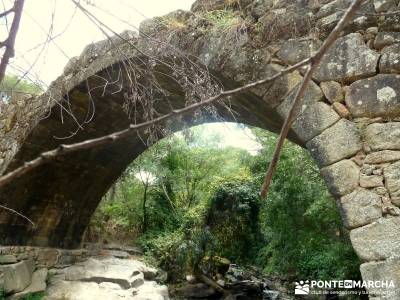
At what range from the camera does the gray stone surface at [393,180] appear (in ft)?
7.10

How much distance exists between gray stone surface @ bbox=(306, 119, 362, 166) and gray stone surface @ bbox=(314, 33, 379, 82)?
0.33m

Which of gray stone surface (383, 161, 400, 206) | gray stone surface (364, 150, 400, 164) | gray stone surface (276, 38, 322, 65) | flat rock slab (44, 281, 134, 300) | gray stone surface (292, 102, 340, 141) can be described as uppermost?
gray stone surface (276, 38, 322, 65)

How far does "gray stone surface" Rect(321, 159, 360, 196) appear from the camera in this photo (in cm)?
232

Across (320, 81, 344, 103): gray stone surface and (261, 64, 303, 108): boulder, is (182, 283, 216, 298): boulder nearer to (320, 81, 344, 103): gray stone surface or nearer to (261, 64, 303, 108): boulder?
(261, 64, 303, 108): boulder

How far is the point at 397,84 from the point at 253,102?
139cm

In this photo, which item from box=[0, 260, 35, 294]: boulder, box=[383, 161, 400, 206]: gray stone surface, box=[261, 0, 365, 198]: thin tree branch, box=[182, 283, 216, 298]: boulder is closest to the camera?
box=[261, 0, 365, 198]: thin tree branch

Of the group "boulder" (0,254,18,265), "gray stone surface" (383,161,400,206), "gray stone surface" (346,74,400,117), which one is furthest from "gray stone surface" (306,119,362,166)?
"boulder" (0,254,18,265)

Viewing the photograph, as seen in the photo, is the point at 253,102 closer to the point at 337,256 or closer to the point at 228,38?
the point at 228,38

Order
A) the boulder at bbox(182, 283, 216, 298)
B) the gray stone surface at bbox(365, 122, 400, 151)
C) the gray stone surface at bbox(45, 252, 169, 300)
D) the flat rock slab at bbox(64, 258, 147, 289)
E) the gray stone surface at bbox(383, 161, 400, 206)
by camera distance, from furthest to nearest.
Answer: the boulder at bbox(182, 283, 216, 298) < the flat rock slab at bbox(64, 258, 147, 289) < the gray stone surface at bbox(45, 252, 169, 300) < the gray stone surface at bbox(365, 122, 400, 151) < the gray stone surface at bbox(383, 161, 400, 206)

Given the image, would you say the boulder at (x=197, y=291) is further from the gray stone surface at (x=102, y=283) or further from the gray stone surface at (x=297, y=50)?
the gray stone surface at (x=297, y=50)

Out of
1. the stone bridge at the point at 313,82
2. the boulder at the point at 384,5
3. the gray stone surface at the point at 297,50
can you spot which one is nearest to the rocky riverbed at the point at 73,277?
the stone bridge at the point at 313,82

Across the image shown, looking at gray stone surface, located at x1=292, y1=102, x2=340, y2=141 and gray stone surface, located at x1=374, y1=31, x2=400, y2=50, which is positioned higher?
gray stone surface, located at x1=374, y1=31, x2=400, y2=50

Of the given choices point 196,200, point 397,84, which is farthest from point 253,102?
point 196,200

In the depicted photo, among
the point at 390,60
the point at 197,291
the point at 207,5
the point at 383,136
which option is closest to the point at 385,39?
the point at 390,60
